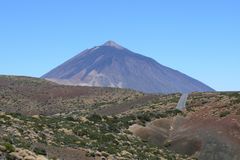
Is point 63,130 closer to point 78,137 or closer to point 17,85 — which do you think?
point 78,137

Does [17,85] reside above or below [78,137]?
above

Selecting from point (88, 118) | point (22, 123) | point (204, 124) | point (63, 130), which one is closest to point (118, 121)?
point (88, 118)

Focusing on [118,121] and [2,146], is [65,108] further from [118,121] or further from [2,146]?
[2,146]

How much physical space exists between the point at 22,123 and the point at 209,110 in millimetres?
36797

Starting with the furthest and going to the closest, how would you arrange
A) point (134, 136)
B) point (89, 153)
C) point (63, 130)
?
point (134, 136), point (63, 130), point (89, 153)

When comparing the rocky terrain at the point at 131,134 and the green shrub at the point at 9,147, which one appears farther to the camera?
the rocky terrain at the point at 131,134

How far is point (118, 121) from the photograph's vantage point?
2517 inches

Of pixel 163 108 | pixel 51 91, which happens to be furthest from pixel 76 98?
pixel 163 108

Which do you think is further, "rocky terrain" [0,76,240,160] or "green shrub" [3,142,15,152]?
"rocky terrain" [0,76,240,160]

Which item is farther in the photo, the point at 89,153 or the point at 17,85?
the point at 17,85

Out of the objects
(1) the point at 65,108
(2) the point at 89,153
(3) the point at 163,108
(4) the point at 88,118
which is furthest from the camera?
(1) the point at 65,108

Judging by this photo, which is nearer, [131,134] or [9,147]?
[9,147]

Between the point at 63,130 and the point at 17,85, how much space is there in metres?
114

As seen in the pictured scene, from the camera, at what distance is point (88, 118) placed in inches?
2400
